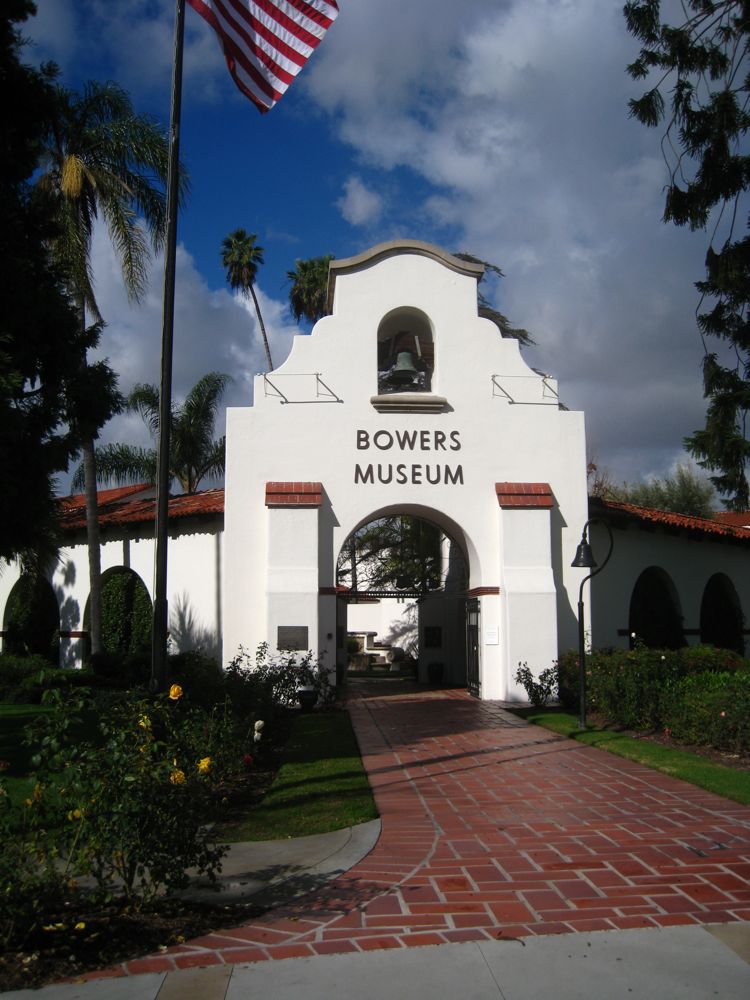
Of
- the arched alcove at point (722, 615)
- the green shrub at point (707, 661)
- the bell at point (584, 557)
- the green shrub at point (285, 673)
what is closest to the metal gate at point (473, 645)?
the green shrub at point (285, 673)

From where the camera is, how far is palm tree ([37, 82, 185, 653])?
18391 mm

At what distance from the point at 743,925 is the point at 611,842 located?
6.12 feet

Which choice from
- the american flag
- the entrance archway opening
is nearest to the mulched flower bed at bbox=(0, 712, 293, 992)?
the american flag

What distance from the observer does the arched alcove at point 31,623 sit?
2286cm

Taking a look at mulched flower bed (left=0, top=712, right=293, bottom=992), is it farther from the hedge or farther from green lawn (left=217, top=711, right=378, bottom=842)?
the hedge

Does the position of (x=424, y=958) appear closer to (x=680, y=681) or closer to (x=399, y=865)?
(x=399, y=865)

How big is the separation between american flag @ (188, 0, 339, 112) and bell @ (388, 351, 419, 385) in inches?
316

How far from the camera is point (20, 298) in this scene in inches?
361

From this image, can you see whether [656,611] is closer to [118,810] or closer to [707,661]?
[707,661]

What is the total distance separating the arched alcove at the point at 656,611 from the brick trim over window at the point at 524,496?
539 centimetres

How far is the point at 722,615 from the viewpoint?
947 inches

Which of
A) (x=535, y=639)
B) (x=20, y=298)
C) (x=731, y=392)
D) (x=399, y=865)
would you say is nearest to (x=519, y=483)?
(x=535, y=639)

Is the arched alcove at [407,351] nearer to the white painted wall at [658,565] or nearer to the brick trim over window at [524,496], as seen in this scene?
the brick trim over window at [524,496]

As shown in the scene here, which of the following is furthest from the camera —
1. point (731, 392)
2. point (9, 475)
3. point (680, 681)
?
point (731, 392)
